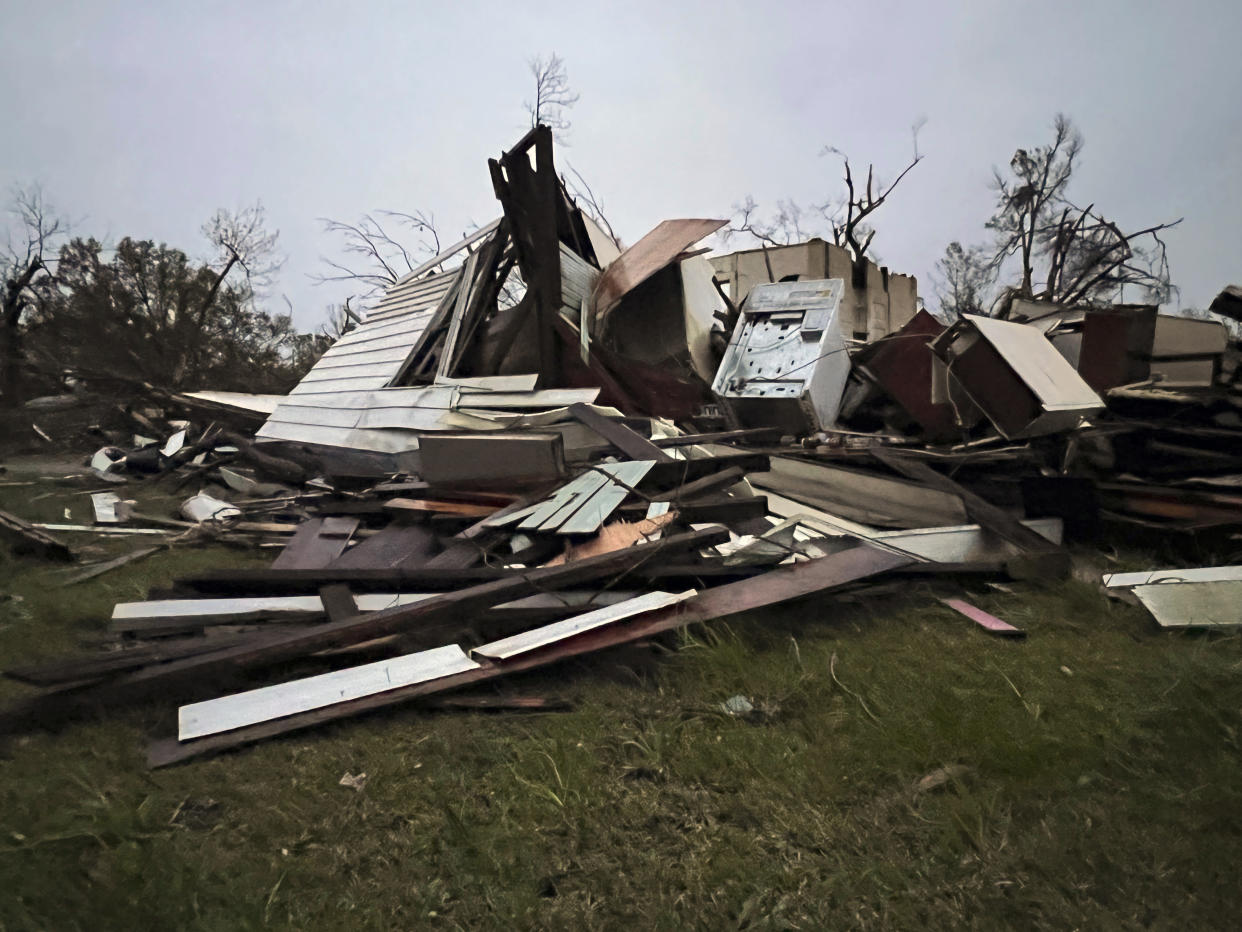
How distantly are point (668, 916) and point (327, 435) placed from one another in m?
7.27

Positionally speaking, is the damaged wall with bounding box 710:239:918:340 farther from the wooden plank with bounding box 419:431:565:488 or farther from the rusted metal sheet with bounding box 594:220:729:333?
the wooden plank with bounding box 419:431:565:488

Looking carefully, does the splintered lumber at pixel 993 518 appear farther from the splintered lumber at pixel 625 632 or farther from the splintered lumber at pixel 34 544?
the splintered lumber at pixel 34 544

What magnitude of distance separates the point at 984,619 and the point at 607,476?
2.27 meters

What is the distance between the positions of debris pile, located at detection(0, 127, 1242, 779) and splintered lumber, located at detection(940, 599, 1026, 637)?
0.02m

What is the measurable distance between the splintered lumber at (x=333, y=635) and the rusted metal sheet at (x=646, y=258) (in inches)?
165

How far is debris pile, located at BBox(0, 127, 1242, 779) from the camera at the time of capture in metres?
2.95

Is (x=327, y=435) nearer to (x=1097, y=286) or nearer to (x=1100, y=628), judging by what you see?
(x=1100, y=628)

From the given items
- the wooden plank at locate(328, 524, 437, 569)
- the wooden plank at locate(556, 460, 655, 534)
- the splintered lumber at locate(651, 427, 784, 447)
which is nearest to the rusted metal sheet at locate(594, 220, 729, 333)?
the splintered lumber at locate(651, 427, 784, 447)

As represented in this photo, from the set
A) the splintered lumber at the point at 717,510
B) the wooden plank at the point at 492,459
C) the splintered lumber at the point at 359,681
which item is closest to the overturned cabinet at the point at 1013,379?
the splintered lumber at the point at 717,510

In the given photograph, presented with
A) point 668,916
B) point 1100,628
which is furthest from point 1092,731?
point 668,916

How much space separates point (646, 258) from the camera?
7.29 m

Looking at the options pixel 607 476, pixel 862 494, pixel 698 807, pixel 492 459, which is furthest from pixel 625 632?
pixel 862 494

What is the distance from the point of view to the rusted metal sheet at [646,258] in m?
7.00

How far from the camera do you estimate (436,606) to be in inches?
119
